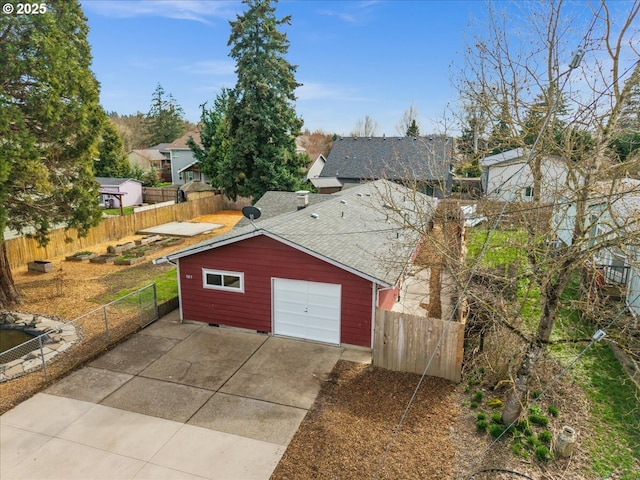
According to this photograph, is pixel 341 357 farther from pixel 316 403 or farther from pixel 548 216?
pixel 548 216

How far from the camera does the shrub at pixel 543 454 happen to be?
7.17m

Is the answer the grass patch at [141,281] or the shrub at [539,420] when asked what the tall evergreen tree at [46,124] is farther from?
the shrub at [539,420]

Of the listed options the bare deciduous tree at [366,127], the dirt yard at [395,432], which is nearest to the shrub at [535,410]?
the dirt yard at [395,432]

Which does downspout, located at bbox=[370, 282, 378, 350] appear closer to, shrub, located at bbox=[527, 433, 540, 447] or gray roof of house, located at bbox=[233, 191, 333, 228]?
shrub, located at bbox=[527, 433, 540, 447]

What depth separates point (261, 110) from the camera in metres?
28.9

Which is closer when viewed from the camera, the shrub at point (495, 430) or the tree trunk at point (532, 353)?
the tree trunk at point (532, 353)

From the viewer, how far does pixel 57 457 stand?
24.3 feet

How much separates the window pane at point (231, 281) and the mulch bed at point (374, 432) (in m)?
4.30

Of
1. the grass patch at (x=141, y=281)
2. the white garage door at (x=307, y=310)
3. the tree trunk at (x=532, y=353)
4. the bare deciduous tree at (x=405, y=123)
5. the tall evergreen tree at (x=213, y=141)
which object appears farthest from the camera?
the tall evergreen tree at (x=213, y=141)

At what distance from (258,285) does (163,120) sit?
237 ft

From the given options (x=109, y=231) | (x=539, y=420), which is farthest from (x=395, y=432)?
(x=109, y=231)

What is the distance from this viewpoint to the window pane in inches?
494

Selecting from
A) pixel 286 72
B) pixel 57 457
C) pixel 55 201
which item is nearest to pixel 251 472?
pixel 57 457

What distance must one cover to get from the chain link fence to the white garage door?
4.50 metres
